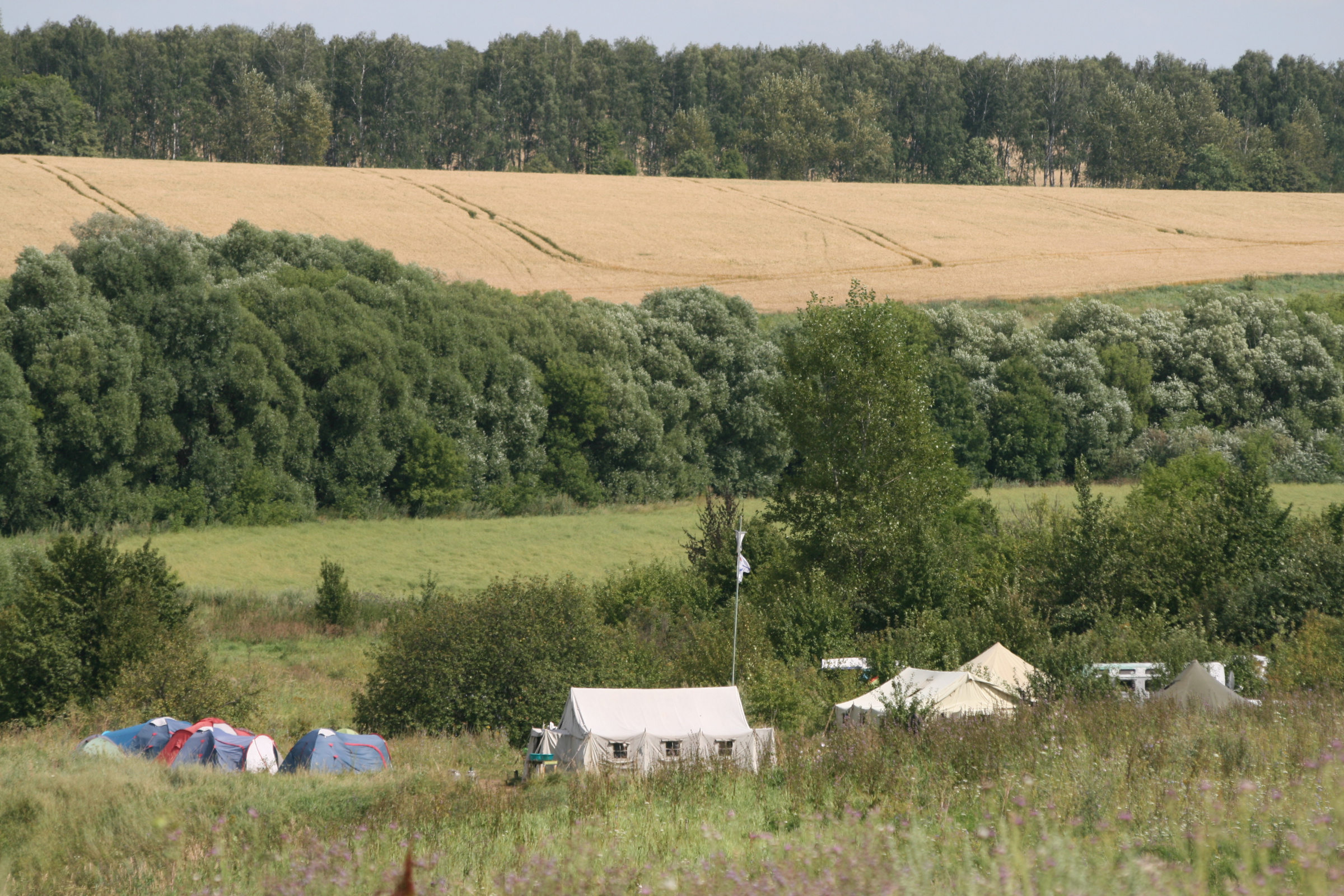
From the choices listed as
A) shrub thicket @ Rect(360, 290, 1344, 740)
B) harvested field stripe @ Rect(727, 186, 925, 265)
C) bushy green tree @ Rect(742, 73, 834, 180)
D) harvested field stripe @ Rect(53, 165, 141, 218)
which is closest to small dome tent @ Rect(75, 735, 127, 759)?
shrub thicket @ Rect(360, 290, 1344, 740)

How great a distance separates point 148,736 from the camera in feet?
65.2

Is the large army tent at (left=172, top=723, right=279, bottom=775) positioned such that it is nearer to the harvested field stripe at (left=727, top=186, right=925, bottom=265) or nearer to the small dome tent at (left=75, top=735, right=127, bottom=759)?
the small dome tent at (left=75, top=735, right=127, bottom=759)

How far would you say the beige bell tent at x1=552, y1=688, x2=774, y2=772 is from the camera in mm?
18359

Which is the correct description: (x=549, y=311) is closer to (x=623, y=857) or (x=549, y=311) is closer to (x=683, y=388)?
(x=683, y=388)

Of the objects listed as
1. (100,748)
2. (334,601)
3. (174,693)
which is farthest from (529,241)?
(100,748)

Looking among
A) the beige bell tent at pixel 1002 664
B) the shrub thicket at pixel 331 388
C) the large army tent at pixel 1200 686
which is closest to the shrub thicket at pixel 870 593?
the beige bell tent at pixel 1002 664

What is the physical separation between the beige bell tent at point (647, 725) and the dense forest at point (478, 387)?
17.2m

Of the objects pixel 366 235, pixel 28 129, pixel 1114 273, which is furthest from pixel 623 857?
pixel 28 129

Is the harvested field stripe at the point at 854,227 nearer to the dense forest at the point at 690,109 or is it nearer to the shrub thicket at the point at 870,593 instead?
the dense forest at the point at 690,109

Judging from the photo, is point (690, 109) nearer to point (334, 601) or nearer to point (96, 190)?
point (96, 190)

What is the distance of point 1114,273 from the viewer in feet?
251

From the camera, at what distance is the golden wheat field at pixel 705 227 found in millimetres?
67875

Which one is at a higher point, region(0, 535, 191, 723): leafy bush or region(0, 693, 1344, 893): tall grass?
region(0, 693, 1344, 893): tall grass

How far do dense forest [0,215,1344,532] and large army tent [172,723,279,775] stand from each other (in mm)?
19479
